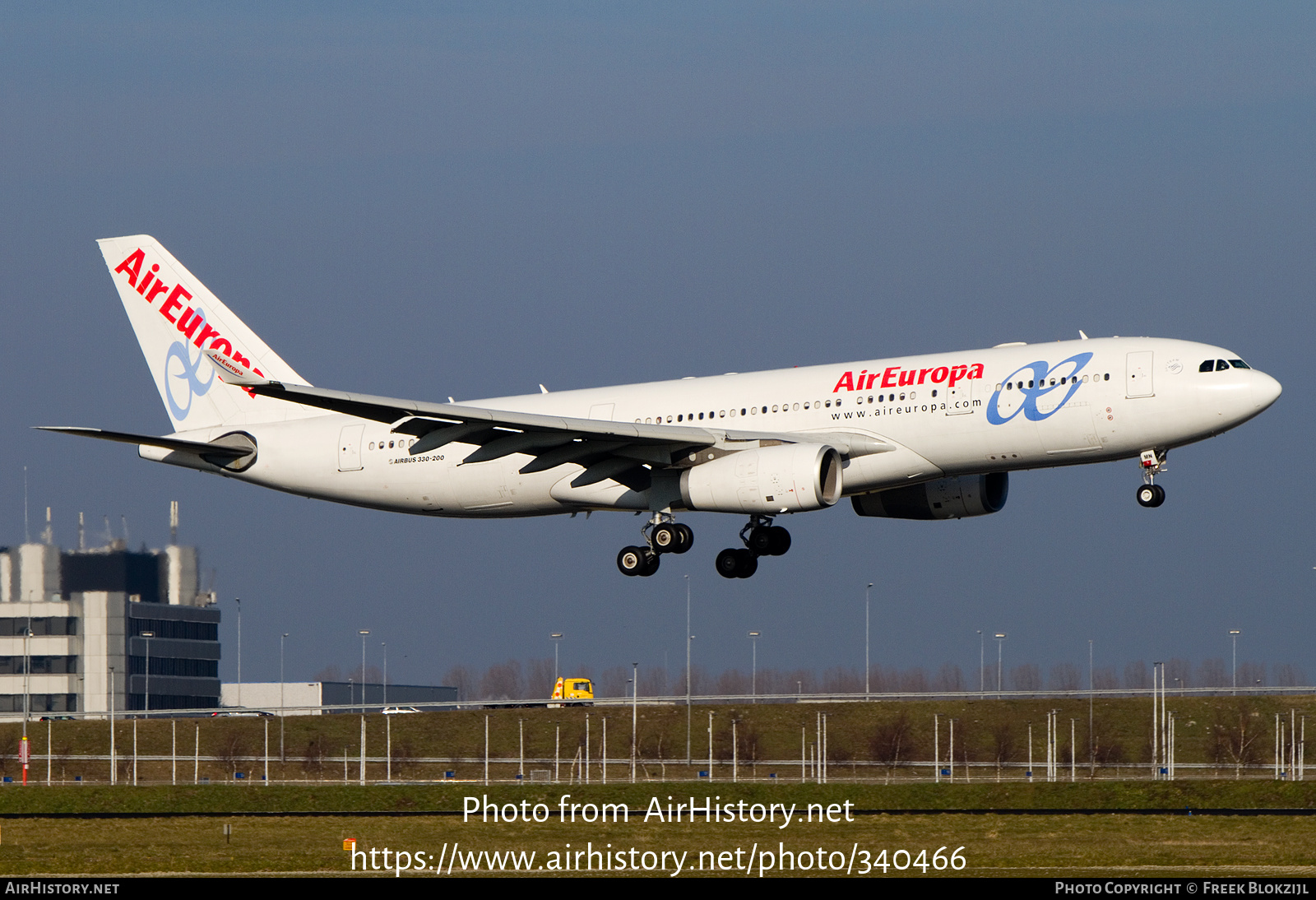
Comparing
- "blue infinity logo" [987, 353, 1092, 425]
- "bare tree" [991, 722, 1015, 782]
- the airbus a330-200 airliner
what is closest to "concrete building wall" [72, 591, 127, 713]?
"bare tree" [991, 722, 1015, 782]

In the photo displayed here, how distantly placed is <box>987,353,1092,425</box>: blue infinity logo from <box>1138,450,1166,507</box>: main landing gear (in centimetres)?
286

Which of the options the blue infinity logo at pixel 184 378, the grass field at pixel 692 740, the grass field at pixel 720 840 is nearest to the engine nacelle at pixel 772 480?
the grass field at pixel 720 840

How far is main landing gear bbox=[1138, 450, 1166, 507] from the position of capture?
1791 inches

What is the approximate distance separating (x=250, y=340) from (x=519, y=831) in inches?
831

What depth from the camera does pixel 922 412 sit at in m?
45.7

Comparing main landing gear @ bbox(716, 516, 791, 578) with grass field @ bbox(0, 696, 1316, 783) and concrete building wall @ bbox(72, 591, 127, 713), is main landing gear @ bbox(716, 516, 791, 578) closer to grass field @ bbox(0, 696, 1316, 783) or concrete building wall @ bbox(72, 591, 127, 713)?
grass field @ bbox(0, 696, 1316, 783)

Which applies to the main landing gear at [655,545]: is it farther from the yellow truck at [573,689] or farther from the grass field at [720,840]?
the yellow truck at [573,689]

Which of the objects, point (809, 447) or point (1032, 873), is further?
point (809, 447)

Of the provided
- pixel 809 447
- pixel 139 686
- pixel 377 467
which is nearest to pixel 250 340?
pixel 377 467

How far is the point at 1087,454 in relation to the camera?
1775 inches

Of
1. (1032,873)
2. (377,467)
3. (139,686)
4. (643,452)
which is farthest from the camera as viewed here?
(139,686)

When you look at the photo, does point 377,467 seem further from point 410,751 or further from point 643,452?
point 410,751

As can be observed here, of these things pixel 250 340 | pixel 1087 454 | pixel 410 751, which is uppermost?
pixel 250 340
